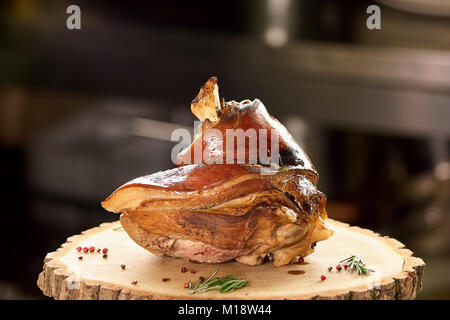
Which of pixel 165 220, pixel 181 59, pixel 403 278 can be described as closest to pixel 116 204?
pixel 165 220

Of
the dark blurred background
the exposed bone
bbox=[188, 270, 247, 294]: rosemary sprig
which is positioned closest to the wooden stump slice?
bbox=[188, 270, 247, 294]: rosemary sprig

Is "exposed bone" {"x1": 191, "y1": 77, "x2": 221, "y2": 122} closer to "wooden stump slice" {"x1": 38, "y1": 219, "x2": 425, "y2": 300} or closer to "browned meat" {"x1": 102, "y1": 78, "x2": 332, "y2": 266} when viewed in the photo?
"browned meat" {"x1": 102, "y1": 78, "x2": 332, "y2": 266}

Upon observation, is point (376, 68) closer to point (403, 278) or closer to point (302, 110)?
point (302, 110)

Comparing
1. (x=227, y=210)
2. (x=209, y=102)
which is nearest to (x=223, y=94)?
(x=209, y=102)

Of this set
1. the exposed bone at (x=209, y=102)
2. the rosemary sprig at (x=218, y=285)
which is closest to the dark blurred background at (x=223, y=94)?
the exposed bone at (x=209, y=102)

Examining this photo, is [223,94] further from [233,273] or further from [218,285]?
[218,285]
